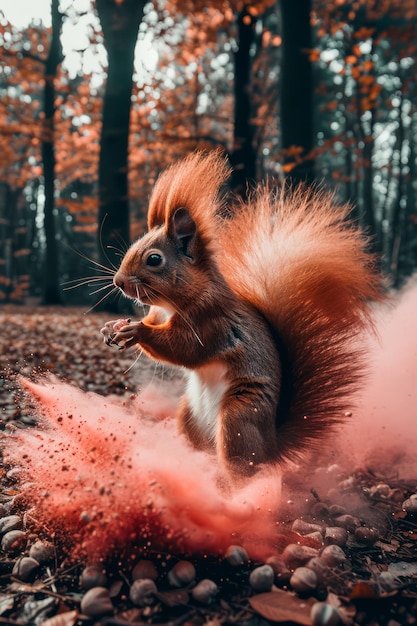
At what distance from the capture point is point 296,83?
416cm

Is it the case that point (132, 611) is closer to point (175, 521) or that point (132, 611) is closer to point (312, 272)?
point (175, 521)

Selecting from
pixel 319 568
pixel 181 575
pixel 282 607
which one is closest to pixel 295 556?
pixel 319 568

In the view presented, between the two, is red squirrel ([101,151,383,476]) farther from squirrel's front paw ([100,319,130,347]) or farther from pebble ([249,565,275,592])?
pebble ([249,565,275,592])

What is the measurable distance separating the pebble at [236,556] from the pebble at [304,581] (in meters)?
0.11

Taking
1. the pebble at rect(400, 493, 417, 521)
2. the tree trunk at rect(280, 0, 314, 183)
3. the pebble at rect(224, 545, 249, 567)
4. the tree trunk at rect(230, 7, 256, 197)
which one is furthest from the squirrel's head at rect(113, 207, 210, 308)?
the tree trunk at rect(230, 7, 256, 197)

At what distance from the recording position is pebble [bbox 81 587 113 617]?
0.99 metres

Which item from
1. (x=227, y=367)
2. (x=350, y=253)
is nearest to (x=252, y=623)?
(x=227, y=367)

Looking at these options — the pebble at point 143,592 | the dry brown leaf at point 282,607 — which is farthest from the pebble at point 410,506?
the pebble at point 143,592

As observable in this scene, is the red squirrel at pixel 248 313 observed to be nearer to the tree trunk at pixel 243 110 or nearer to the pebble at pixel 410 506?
the pebble at pixel 410 506

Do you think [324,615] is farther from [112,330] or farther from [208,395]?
[112,330]

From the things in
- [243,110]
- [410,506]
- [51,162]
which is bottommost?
[410,506]

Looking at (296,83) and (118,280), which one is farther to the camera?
(296,83)

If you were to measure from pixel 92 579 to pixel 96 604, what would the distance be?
0.08 metres

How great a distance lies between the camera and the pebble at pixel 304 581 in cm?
108
